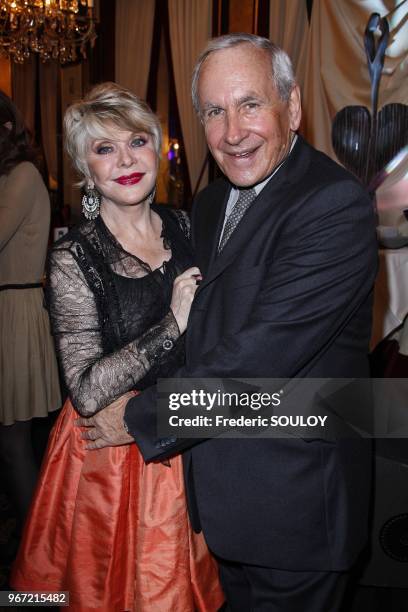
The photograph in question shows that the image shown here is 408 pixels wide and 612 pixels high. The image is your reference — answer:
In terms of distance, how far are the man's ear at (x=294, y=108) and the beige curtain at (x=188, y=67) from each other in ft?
14.8

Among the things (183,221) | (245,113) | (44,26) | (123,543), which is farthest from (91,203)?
(44,26)

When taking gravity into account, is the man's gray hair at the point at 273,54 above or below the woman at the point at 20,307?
above

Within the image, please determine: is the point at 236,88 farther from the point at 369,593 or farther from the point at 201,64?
the point at 369,593

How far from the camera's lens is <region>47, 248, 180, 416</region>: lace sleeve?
1427mm

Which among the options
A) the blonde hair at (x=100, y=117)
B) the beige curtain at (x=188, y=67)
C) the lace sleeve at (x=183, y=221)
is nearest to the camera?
the blonde hair at (x=100, y=117)

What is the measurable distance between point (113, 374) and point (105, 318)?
0.17m

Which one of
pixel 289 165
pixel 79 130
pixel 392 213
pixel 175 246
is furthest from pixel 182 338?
pixel 392 213

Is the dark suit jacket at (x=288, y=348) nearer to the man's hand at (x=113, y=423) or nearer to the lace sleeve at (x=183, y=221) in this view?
A: the man's hand at (x=113, y=423)

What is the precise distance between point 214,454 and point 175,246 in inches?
24.9

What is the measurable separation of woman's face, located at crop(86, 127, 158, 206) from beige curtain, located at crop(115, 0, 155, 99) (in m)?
5.46

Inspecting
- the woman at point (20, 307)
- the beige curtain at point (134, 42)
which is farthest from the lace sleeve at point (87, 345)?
the beige curtain at point (134, 42)

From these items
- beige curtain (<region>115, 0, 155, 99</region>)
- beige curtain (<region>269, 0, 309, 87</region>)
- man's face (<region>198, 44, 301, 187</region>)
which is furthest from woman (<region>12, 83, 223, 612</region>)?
beige curtain (<region>115, 0, 155, 99</region>)

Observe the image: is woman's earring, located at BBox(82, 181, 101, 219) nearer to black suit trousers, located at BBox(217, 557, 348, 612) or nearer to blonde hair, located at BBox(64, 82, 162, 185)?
blonde hair, located at BBox(64, 82, 162, 185)

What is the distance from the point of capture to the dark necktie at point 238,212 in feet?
4.69
